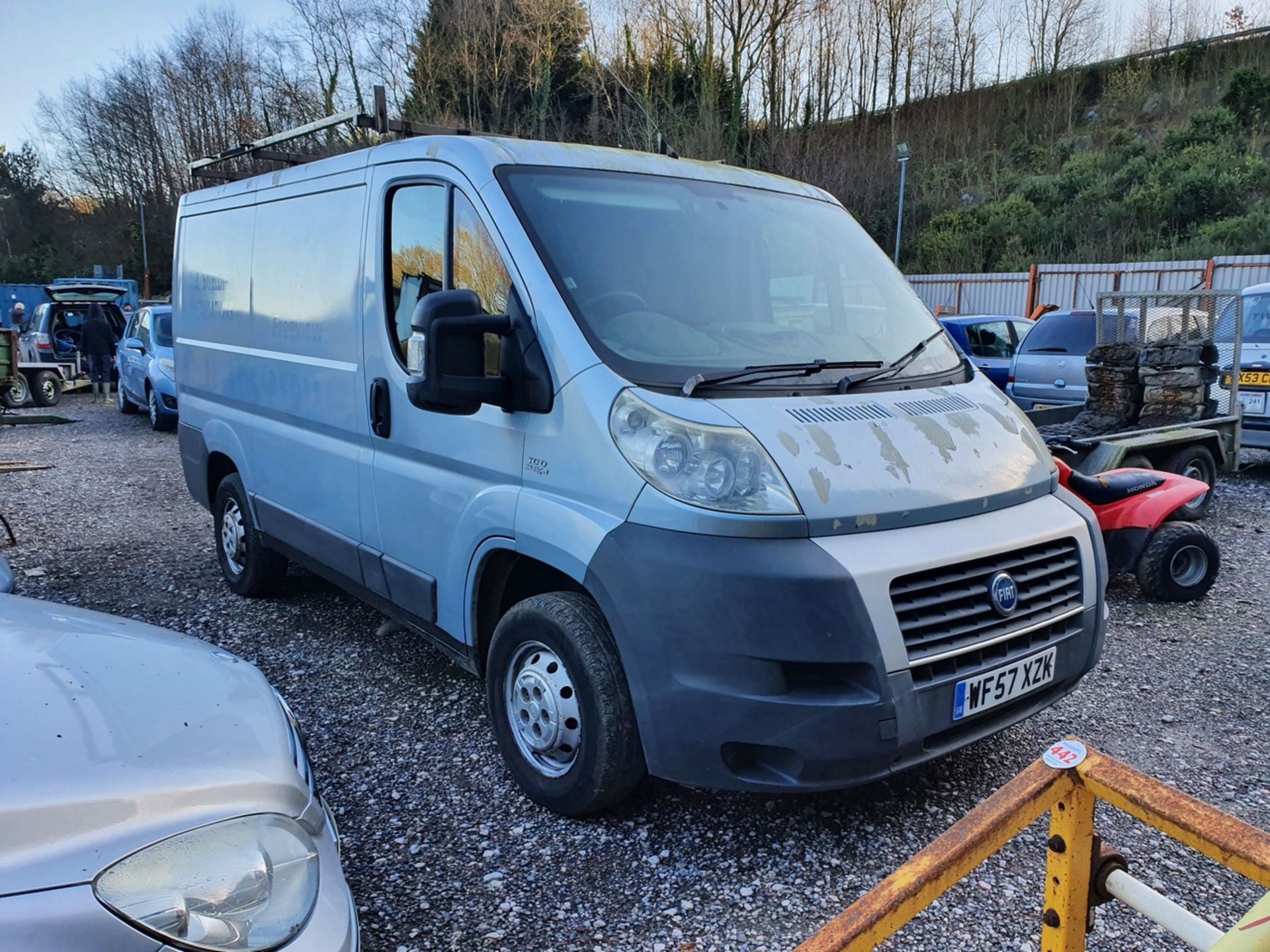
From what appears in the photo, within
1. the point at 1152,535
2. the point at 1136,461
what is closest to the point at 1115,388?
the point at 1136,461

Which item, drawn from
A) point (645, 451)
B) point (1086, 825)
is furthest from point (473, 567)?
point (1086, 825)

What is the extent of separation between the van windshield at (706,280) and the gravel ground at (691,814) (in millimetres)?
1485

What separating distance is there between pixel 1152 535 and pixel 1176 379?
3.24 meters

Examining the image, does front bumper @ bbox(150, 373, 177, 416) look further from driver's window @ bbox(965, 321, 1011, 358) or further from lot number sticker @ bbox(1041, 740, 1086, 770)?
lot number sticker @ bbox(1041, 740, 1086, 770)

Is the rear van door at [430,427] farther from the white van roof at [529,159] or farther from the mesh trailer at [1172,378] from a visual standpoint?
the mesh trailer at [1172,378]

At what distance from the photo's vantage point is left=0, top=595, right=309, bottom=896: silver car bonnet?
4.97ft

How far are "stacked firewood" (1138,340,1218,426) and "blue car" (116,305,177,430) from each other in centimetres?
1113

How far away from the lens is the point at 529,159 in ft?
10.5

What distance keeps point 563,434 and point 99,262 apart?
163ft

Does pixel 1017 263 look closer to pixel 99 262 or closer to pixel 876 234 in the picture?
pixel 876 234

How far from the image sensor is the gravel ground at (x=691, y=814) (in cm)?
254

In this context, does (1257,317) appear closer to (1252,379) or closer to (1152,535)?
(1252,379)

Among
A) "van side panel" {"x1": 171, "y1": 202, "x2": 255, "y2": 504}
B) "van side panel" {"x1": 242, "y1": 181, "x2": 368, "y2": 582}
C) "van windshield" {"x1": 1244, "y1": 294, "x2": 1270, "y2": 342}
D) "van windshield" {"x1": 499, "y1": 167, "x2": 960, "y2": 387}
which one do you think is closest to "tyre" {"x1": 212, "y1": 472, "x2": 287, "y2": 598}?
"van side panel" {"x1": 171, "y1": 202, "x2": 255, "y2": 504}

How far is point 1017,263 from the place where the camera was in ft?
78.7
